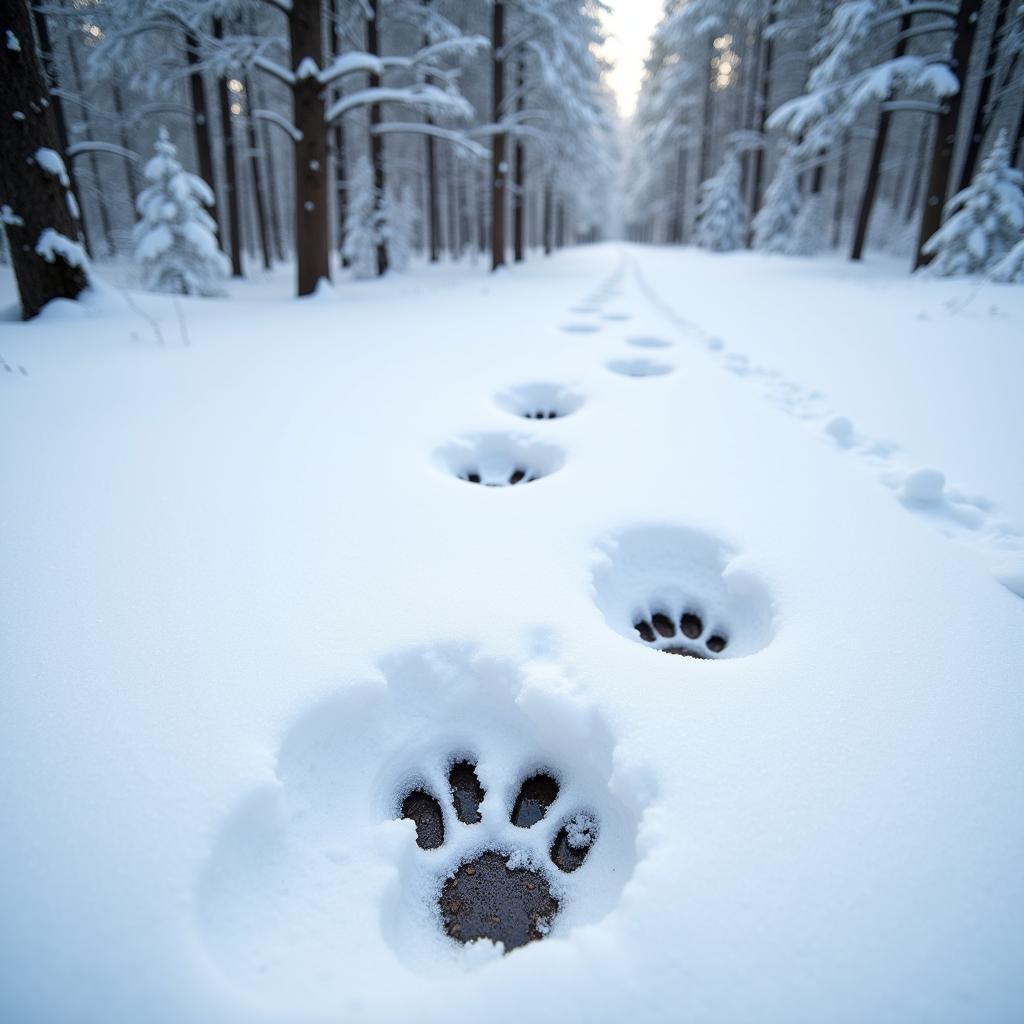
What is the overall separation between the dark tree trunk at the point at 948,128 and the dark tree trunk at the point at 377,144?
9817 millimetres

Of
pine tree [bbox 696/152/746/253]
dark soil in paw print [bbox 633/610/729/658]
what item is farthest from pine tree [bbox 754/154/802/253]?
dark soil in paw print [bbox 633/610/729/658]

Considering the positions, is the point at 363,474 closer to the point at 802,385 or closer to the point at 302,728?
the point at 302,728

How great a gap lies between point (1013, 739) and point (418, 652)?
Answer: 147cm

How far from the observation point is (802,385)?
3.89 meters

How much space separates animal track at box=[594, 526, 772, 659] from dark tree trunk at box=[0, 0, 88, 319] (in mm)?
5768

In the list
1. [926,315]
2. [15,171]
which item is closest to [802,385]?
[926,315]

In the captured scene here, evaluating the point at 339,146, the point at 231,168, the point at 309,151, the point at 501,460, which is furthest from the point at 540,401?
the point at 231,168


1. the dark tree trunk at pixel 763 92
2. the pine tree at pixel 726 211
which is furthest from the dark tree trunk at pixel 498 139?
the pine tree at pixel 726 211

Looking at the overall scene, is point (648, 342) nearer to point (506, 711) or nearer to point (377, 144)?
point (506, 711)

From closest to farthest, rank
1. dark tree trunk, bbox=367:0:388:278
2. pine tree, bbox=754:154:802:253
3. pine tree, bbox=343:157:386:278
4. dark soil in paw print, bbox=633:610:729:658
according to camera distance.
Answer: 1. dark soil in paw print, bbox=633:610:729:658
2. dark tree trunk, bbox=367:0:388:278
3. pine tree, bbox=343:157:386:278
4. pine tree, bbox=754:154:802:253

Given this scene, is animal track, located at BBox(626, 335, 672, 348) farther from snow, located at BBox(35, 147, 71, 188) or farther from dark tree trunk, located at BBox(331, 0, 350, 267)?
dark tree trunk, located at BBox(331, 0, 350, 267)

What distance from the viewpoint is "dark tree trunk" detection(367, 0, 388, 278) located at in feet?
34.7

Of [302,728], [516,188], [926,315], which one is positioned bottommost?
[302,728]

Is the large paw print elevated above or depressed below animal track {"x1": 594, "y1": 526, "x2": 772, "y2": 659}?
below
